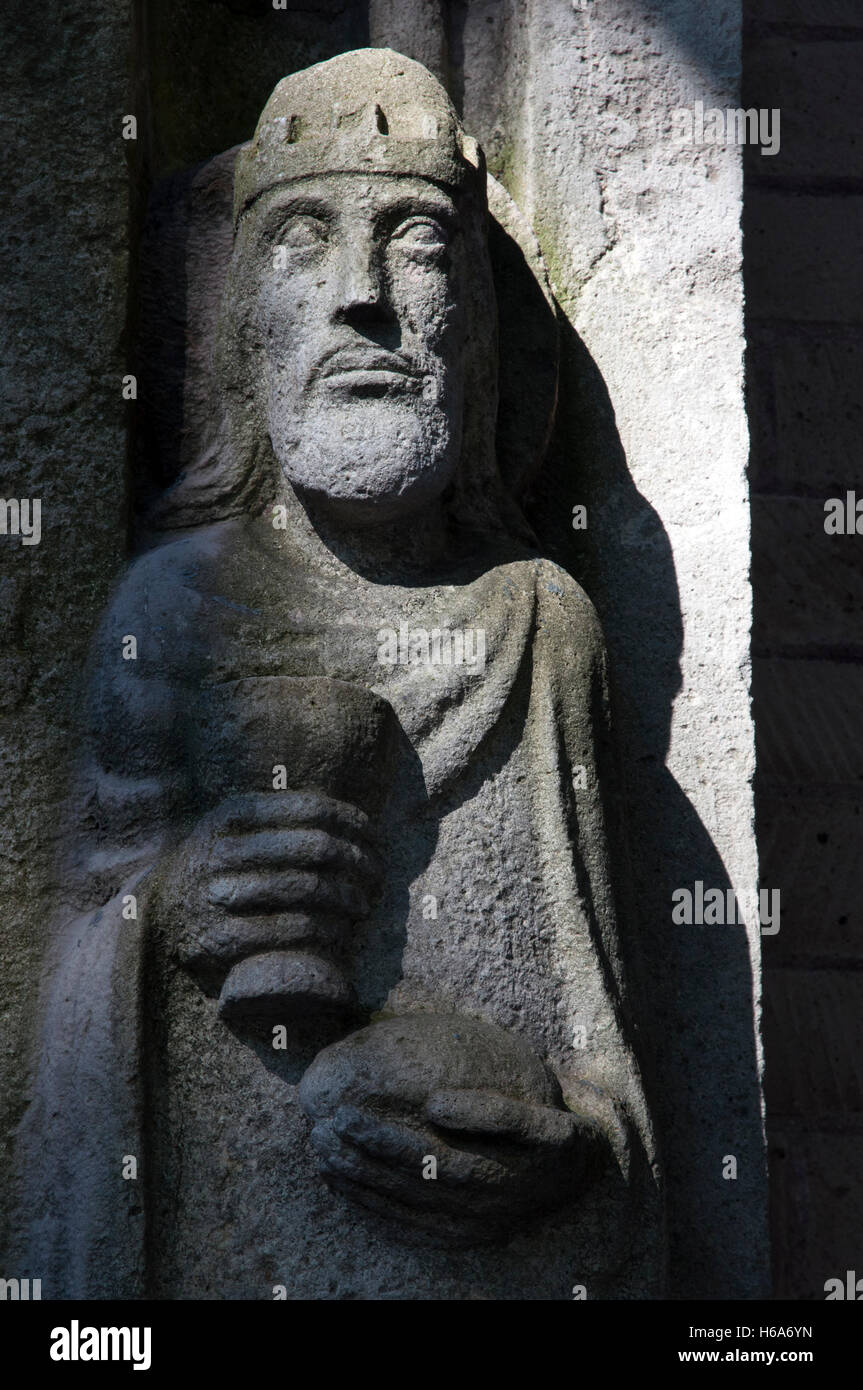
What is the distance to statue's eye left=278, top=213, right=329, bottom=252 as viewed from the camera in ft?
7.81

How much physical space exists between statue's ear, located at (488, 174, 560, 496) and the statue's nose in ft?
1.20

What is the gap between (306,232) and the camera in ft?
7.83

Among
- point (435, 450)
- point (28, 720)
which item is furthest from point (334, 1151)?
point (435, 450)

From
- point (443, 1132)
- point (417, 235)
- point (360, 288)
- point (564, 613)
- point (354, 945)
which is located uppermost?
point (417, 235)

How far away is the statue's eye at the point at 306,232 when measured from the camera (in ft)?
7.81

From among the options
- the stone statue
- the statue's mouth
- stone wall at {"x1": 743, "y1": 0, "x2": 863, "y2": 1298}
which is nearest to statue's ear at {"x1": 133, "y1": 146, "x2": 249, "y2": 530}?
the stone statue

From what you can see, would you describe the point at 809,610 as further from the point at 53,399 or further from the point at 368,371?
the point at 53,399

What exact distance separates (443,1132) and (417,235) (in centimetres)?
121

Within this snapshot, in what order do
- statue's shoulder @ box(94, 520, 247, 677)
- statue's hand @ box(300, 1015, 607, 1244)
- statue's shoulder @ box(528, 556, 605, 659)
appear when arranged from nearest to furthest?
statue's hand @ box(300, 1015, 607, 1244) < statue's shoulder @ box(94, 520, 247, 677) < statue's shoulder @ box(528, 556, 605, 659)

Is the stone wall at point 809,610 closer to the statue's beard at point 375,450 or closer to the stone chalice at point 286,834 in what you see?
the statue's beard at point 375,450

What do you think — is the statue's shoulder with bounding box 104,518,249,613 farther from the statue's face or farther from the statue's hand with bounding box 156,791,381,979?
the statue's hand with bounding box 156,791,381,979

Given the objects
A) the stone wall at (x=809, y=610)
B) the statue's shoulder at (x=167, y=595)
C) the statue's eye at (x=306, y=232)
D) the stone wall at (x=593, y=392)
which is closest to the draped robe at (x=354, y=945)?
the statue's shoulder at (x=167, y=595)

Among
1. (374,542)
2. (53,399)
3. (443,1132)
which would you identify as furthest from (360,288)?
(443,1132)

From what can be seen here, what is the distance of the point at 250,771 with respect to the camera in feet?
7.13
